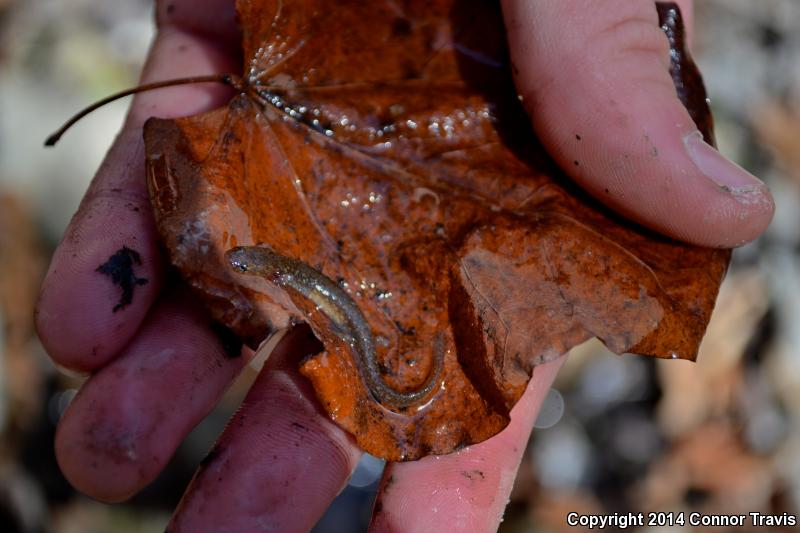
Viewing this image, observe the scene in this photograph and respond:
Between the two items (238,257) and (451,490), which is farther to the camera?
(451,490)

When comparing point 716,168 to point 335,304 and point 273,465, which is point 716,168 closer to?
point 335,304

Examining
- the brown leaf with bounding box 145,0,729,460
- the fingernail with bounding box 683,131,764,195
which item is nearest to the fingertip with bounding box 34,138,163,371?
the brown leaf with bounding box 145,0,729,460

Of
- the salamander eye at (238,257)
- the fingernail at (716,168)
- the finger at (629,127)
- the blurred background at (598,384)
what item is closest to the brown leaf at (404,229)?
the salamander eye at (238,257)

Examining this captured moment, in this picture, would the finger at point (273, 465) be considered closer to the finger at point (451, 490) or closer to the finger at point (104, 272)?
the finger at point (451, 490)

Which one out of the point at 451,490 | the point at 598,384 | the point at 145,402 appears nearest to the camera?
the point at 145,402

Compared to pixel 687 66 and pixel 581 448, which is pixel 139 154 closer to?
pixel 687 66

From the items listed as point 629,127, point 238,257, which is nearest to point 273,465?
point 238,257

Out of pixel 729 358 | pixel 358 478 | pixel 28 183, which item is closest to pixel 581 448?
pixel 729 358
